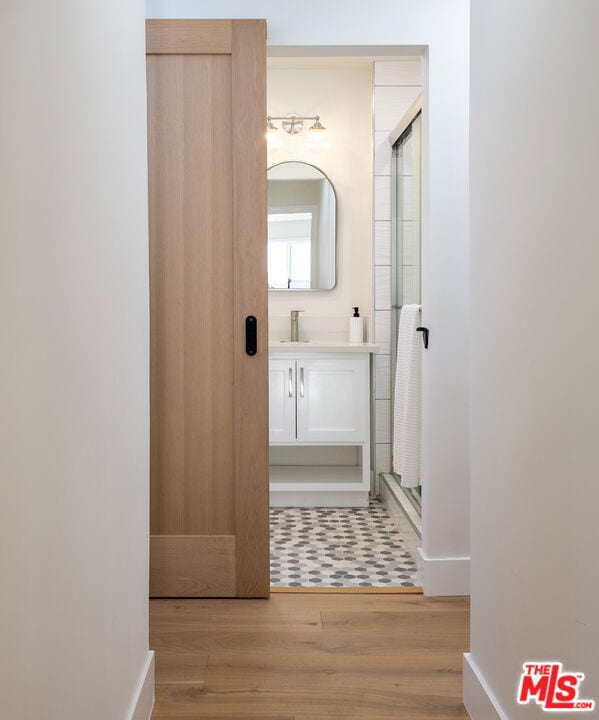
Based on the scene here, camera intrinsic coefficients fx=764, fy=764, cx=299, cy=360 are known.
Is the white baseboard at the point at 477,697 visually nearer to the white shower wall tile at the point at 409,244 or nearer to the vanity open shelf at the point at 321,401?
the white shower wall tile at the point at 409,244

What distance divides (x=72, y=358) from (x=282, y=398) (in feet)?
9.62

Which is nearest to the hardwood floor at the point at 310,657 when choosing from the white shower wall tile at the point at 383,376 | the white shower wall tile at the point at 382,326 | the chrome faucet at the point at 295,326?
the white shower wall tile at the point at 383,376

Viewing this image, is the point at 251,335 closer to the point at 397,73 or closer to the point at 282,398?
the point at 282,398

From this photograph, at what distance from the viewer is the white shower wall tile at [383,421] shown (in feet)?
14.5

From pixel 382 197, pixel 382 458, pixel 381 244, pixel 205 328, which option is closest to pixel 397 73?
pixel 382 197

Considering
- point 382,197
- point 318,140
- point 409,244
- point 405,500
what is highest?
point 318,140

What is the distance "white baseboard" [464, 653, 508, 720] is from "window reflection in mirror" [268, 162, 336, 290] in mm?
2918

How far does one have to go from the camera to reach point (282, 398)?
4188 millimetres

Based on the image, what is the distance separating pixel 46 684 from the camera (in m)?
1.13

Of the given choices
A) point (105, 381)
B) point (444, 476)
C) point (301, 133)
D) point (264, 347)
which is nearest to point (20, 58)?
point (105, 381)

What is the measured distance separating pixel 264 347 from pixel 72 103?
161 cm

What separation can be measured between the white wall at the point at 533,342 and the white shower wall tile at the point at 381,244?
7.94 ft

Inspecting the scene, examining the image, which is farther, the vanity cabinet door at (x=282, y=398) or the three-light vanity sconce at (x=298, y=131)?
the three-light vanity sconce at (x=298, y=131)

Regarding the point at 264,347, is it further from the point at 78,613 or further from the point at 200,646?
the point at 78,613
